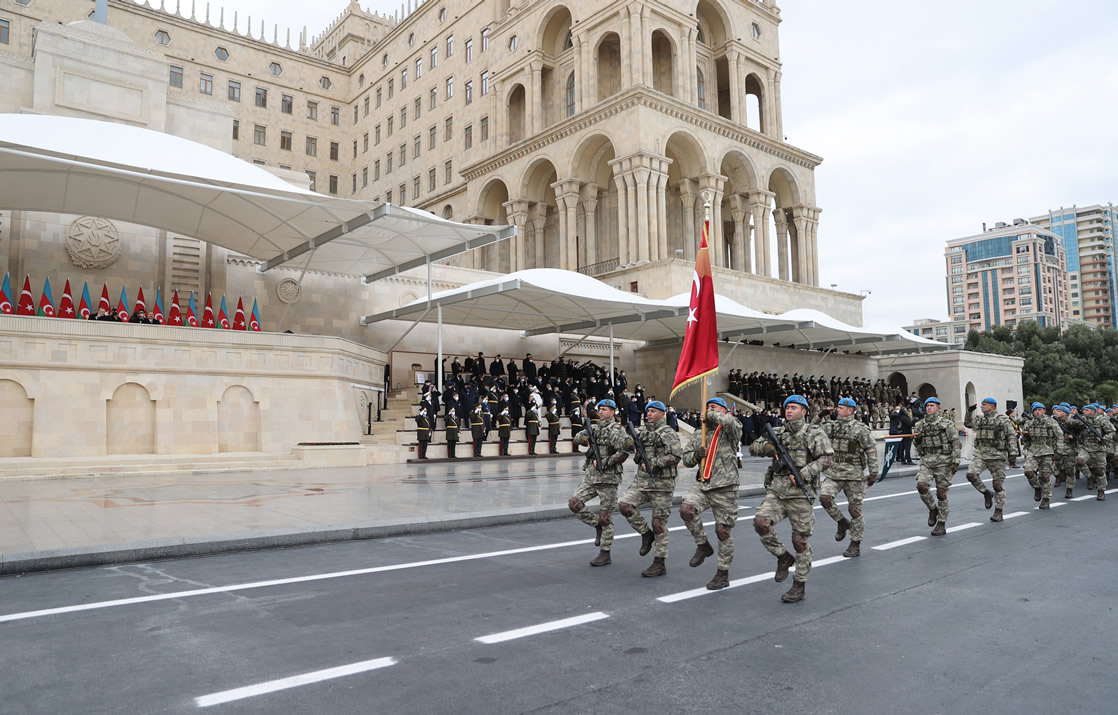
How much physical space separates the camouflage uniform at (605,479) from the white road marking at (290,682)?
3344mm

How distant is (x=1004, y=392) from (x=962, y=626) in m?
46.8

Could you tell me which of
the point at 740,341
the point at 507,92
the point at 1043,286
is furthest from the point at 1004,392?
the point at 1043,286

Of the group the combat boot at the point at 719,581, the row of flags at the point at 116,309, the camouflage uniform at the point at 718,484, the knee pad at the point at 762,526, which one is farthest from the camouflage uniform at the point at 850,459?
the row of flags at the point at 116,309

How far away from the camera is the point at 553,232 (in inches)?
1826

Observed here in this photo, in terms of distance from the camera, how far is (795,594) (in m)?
6.15

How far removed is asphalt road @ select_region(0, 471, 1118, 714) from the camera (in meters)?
4.00

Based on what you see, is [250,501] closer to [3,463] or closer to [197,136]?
[3,463]

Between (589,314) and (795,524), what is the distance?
1972cm

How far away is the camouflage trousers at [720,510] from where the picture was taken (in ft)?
22.0

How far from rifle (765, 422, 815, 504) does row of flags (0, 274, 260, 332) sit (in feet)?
57.3

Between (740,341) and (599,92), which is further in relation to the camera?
(599,92)

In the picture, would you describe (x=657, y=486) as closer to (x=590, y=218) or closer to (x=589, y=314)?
(x=589, y=314)

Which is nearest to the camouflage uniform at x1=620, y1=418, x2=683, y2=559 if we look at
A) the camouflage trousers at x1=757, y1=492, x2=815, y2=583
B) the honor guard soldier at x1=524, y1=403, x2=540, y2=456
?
the camouflage trousers at x1=757, y1=492, x2=815, y2=583

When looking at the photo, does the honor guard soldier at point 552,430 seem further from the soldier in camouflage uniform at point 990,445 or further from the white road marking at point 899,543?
the white road marking at point 899,543
